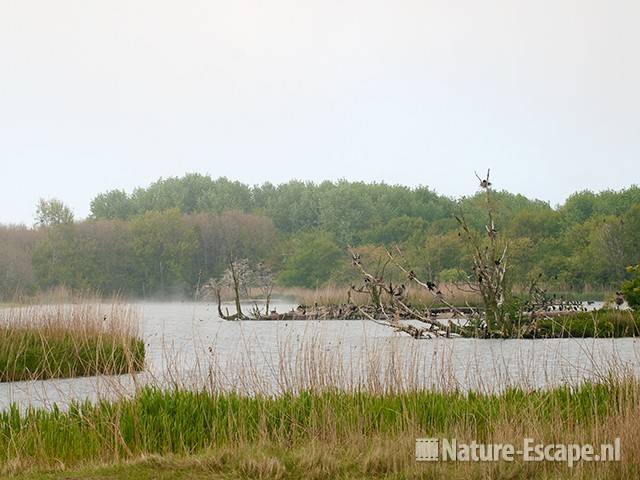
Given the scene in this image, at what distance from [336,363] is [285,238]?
60182 mm

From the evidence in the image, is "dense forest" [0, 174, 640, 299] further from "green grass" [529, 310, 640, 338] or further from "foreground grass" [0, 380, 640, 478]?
"foreground grass" [0, 380, 640, 478]

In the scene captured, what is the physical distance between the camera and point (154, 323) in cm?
3259

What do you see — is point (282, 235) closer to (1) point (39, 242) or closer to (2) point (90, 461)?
(1) point (39, 242)

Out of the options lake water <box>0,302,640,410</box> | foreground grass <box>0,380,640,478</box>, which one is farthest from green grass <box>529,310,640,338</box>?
foreground grass <box>0,380,640,478</box>

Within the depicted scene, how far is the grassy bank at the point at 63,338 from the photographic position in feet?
46.4

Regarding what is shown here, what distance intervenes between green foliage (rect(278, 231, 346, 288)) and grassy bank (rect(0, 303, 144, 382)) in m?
43.7

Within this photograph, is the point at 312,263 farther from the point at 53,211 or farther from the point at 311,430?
the point at 311,430

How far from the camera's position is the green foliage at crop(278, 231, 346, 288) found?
61000 mm

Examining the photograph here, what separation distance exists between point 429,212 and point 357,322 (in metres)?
46.2

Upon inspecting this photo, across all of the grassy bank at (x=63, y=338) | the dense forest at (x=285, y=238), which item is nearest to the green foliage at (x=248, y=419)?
the grassy bank at (x=63, y=338)

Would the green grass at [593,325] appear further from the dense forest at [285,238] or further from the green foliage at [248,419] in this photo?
the dense forest at [285,238]

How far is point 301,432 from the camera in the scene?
7.98m

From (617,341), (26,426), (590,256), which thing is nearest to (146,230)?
(590,256)

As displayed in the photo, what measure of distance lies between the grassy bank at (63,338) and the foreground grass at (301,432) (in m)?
5.70
